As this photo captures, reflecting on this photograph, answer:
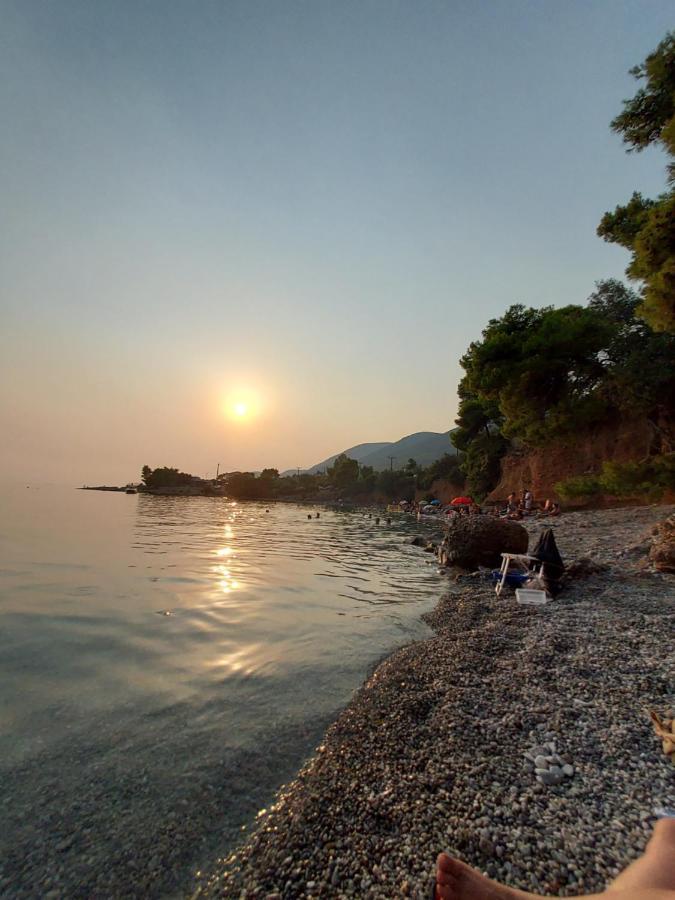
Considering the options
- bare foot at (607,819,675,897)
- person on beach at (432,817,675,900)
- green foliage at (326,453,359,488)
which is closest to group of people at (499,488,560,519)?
bare foot at (607,819,675,897)

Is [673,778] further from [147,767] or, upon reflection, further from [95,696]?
[95,696]

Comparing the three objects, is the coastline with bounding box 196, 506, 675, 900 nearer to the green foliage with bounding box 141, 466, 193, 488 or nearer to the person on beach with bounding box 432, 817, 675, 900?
the person on beach with bounding box 432, 817, 675, 900

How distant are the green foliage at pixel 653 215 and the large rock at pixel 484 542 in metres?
8.34

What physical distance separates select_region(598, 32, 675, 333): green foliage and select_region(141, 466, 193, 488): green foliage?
139686mm

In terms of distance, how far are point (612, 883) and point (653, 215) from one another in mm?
16128

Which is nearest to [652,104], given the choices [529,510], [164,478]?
[529,510]

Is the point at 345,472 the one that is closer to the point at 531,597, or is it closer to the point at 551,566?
the point at 551,566

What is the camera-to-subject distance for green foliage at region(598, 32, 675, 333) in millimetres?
12023

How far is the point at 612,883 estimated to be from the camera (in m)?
2.10

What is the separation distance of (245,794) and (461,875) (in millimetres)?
1941

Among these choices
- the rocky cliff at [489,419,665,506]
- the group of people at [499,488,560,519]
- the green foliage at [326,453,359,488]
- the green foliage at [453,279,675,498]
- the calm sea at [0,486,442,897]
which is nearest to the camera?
the calm sea at [0,486,442,897]

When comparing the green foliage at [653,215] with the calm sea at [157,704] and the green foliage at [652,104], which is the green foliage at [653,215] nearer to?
the green foliage at [652,104]

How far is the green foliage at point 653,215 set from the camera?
12.0m

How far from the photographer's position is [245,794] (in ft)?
10.7
